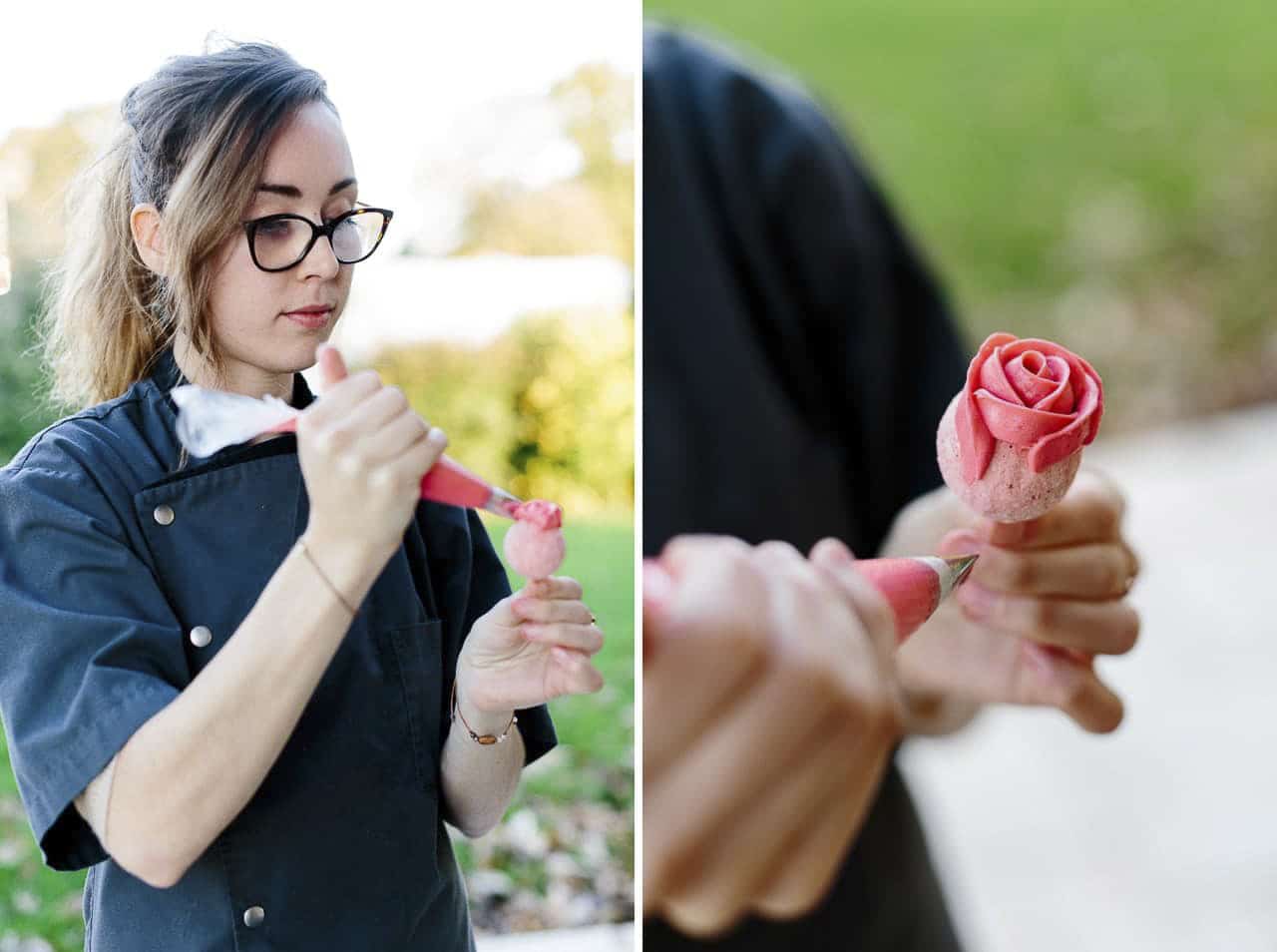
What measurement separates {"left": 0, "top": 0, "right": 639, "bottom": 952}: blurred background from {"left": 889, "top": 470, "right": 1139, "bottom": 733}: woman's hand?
16 centimetres

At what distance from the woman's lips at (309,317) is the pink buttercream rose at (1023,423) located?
0.26 metres

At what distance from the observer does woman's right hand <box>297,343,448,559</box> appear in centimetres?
44

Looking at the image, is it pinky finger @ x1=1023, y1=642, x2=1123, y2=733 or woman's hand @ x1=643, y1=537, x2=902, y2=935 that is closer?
woman's hand @ x1=643, y1=537, x2=902, y2=935

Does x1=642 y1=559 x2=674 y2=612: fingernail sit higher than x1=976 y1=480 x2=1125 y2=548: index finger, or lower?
higher

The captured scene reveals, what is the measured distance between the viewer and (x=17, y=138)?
21.5 inches

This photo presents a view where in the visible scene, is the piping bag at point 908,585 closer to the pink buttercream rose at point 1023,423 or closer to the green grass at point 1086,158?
the pink buttercream rose at point 1023,423

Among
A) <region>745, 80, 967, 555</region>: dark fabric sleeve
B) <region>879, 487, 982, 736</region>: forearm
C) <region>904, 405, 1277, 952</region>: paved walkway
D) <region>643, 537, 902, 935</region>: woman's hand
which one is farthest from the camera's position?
<region>904, 405, 1277, 952</region>: paved walkway

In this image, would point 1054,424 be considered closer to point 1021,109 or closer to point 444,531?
point 444,531

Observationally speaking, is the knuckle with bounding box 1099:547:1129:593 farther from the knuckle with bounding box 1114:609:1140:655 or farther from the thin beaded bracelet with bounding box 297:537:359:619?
the thin beaded bracelet with bounding box 297:537:359:619

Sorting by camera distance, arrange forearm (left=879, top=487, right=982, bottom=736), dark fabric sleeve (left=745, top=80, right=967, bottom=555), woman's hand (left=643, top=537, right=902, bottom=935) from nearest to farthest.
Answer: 1. woman's hand (left=643, top=537, right=902, bottom=935)
2. forearm (left=879, top=487, right=982, bottom=736)
3. dark fabric sleeve (left=745, top=80, right=967, bottom=555)

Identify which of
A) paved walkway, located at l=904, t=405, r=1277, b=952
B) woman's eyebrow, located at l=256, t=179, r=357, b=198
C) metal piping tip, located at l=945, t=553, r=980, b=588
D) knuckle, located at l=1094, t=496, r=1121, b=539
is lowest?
paved walkway, located at l=904, t=405, r=1277, b=952

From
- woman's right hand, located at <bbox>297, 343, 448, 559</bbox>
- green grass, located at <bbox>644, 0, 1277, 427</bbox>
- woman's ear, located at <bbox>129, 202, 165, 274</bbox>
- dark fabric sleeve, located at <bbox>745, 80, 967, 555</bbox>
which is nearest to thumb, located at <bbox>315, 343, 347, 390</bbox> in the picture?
woman's right hand, located at <bbox>297, 343, 448, 559</bbox>

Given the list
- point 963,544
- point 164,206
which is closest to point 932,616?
point 963,544

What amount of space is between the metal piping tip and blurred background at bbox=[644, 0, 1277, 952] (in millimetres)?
1071
